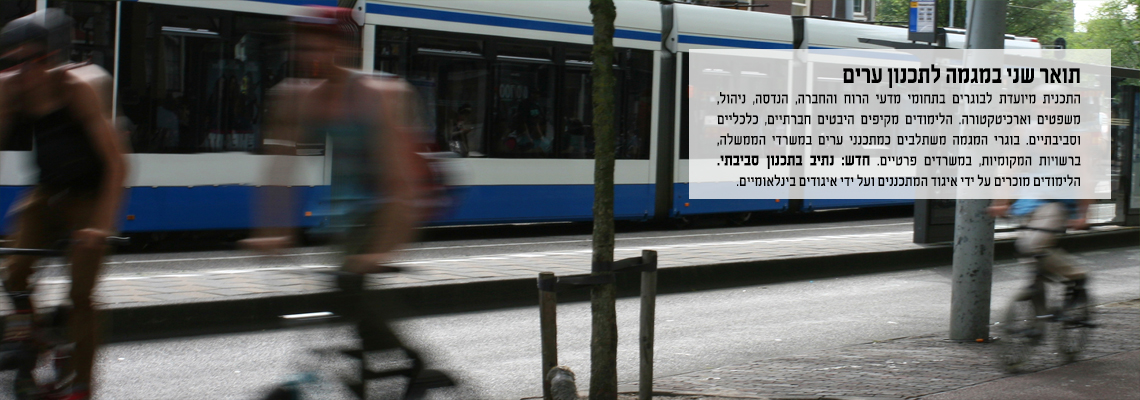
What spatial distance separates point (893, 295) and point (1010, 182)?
131 inches

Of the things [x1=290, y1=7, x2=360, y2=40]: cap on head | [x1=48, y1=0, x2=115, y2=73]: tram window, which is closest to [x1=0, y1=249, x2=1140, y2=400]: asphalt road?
[x1=290, y1=7, x2=360, y2=40]: cap on head

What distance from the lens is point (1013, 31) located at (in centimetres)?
5869

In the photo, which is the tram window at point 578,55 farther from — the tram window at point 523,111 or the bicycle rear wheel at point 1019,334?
the bicycle rear wheel at point 1019,334

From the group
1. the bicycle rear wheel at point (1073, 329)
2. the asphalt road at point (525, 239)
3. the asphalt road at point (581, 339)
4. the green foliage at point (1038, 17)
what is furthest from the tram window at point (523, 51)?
the green foliage at point (1038, 17)

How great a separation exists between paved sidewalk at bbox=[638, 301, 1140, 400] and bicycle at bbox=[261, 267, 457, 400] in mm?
1746

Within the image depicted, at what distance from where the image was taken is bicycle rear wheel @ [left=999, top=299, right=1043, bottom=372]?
560 cm

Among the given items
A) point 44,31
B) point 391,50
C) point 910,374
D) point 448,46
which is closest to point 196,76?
point 391,50

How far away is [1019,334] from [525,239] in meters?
8.07

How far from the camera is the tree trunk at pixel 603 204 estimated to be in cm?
450

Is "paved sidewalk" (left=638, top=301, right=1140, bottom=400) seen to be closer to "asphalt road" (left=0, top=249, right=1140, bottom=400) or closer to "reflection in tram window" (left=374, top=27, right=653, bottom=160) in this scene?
"asphalt road" (left=0, top=249, right=1140, bottom=400)

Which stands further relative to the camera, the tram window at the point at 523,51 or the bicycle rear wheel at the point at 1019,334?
the tram window at the point at 523,51

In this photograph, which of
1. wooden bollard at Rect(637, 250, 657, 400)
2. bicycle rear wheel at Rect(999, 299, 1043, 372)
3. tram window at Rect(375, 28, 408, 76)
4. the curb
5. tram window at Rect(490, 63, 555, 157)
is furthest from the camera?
tram window at Rect(490, 63, 555, 157)

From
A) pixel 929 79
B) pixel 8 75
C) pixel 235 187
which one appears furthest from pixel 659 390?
pixel 929 79

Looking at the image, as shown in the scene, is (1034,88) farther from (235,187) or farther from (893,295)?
(235,187)
